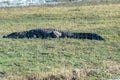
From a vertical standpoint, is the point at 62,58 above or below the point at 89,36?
above

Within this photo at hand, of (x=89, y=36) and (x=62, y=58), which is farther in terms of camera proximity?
(x=89, y=36)

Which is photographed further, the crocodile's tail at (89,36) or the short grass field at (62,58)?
the crocodile's tail at (89,36)

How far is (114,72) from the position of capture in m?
12.4

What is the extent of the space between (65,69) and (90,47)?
168 inches

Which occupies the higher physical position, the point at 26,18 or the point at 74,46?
the point at 74,46

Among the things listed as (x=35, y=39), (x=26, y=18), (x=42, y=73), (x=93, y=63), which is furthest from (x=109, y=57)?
(x=26, y=18)

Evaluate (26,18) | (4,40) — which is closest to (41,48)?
(4,40)

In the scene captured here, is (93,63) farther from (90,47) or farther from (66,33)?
(66,33)

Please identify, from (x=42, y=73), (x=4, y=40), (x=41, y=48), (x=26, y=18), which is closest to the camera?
(x=42, y=73)

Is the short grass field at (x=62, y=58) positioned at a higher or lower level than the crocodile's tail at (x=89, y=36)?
higher

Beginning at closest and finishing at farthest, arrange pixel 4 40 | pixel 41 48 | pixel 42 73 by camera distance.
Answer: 1. pixel 42 73
2. pixel 41 48
3. pixel 4 40

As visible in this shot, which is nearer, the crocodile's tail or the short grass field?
the short grass field

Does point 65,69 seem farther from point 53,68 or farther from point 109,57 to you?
point 109,57

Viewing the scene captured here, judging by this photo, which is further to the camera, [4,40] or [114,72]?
[4,40]
